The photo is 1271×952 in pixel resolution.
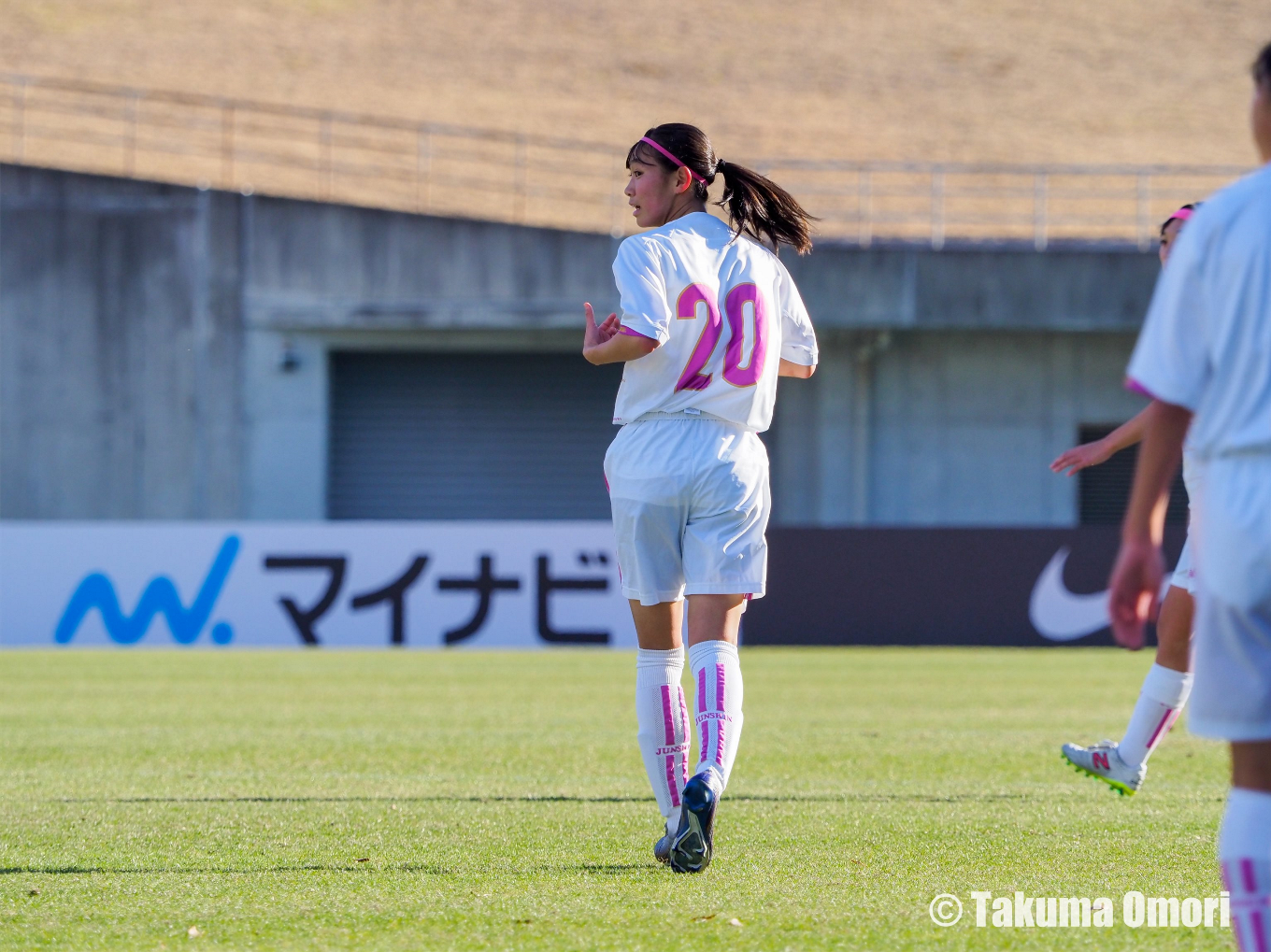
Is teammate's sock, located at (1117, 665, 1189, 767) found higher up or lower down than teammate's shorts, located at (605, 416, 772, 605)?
lower down

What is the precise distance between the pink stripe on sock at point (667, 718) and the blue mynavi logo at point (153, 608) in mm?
11979

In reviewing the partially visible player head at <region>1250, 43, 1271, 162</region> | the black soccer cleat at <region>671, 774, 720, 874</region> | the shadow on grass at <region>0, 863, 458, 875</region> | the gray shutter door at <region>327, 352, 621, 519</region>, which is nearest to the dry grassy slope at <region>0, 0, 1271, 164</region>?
the gray shutter door at <region>327, 352, 621, 519</region>

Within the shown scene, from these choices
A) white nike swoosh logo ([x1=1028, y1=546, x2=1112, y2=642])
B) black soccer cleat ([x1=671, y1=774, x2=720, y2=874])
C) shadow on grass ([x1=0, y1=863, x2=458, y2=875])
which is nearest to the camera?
black soccer cleat ([x1=671, y1=774, x2=720, y2=874])

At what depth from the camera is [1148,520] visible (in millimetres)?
2785

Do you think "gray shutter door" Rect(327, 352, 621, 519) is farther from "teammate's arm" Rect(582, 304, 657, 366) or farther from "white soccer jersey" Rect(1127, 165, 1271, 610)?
"white soccer jersey" Rect(1127, 165, 1271, 610)

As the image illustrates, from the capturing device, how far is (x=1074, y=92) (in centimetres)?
4822

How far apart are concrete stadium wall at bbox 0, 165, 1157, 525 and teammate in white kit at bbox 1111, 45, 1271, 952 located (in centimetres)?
1971

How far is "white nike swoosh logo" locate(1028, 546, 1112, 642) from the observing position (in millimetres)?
16062

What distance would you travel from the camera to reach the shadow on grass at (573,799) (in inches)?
232

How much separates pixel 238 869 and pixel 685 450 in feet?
5.39

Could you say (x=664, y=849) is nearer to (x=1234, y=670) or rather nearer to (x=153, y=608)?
(x=1234, y=670)

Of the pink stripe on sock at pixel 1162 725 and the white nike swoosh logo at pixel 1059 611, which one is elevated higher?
the pink stripe on sock at pixel 1162 725

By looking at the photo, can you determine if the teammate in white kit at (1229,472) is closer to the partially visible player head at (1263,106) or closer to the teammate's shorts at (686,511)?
the partially visible player head at (1263,106)

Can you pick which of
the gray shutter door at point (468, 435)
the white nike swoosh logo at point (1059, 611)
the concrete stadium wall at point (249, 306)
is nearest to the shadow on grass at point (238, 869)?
the white nike swoosh logo at point (1059, 611)
